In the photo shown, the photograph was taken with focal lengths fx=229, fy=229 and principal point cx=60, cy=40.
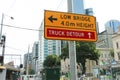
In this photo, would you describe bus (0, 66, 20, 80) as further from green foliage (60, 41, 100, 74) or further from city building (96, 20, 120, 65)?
city building (96, 20, 120, 65)

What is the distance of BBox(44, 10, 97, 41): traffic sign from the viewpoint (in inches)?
274

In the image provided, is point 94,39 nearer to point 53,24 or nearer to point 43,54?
A: point 53,24

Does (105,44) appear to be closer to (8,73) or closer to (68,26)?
(8,73)

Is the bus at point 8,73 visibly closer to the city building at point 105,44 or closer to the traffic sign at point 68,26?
the traffic sign at point 68,26

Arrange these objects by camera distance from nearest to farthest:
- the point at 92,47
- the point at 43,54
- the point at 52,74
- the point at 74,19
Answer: the point at 74,19 → the point at 52,74 → the point at 92,47 → the point at 43,54

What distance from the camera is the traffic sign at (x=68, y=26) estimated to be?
696 centimetres

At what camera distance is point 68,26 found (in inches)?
283

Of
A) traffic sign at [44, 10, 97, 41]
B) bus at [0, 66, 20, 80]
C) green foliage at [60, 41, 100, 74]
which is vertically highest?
green foliage at [60, 41, 100, 74]

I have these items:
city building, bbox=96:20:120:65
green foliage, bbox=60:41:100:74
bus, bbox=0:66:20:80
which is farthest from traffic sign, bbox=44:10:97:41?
city building, bbox=96:20:120:65

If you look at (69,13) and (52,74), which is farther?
(52,74)

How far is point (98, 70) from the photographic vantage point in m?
56.9

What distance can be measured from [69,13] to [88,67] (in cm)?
6992

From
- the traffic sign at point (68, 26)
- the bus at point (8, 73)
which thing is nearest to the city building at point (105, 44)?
the bus at point (8, 73)

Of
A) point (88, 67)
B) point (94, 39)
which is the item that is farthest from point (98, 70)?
point (94, 39)
